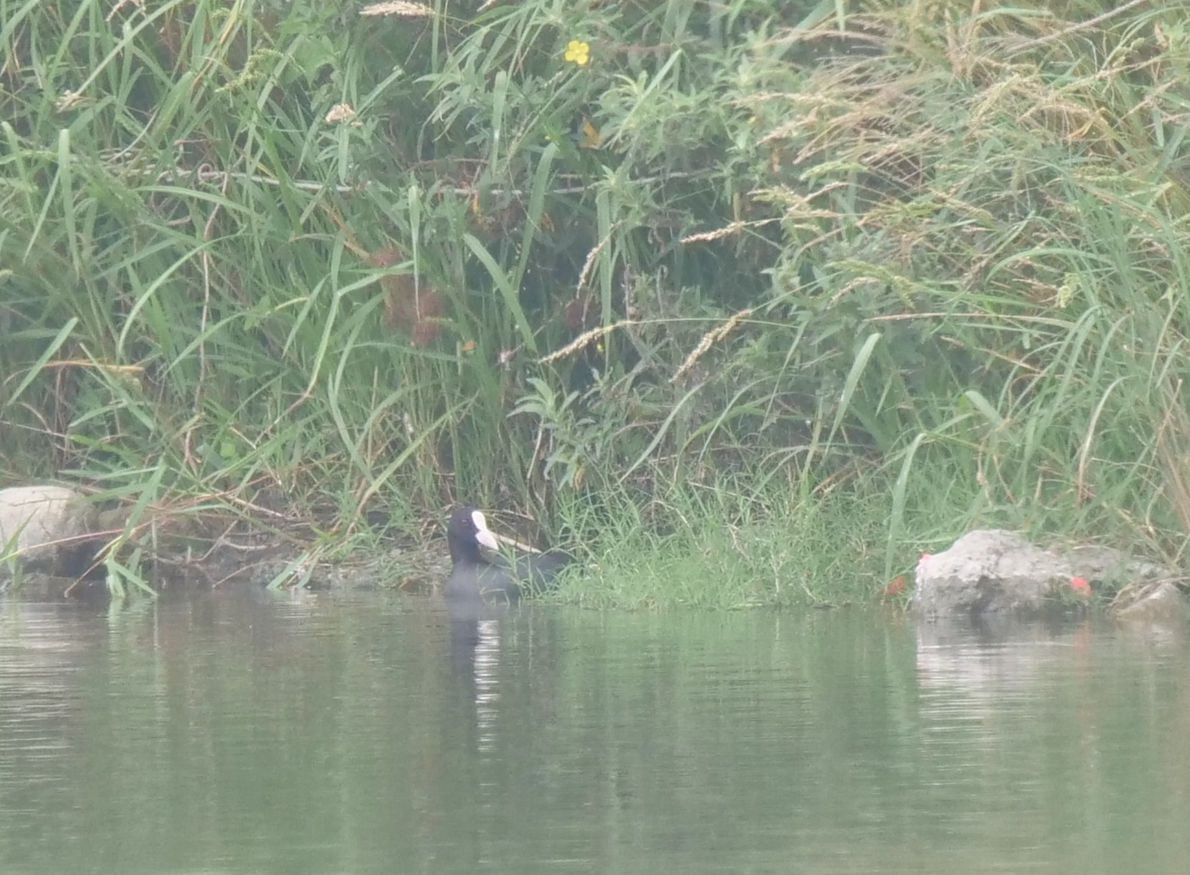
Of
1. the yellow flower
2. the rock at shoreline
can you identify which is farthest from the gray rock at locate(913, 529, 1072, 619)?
the yellow flower

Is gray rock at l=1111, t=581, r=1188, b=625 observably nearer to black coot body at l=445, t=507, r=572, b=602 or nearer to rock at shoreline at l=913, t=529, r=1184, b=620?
rock at shoreline at l=913, t=529, r=1184, b=620

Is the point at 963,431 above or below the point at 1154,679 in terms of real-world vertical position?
above

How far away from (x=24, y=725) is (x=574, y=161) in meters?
3.60

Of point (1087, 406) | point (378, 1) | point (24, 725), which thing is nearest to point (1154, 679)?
point (1087, 406)

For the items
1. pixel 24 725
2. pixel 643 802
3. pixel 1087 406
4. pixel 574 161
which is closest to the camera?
pixel 643 802

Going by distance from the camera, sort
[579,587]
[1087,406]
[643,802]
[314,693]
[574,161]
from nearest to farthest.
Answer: [643,802], [314,693], [1087,406], [579,587], [574,161]

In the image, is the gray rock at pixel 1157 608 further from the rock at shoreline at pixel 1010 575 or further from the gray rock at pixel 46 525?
the gray rock at pixel 46 525

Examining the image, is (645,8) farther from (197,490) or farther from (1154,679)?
(1154,679)

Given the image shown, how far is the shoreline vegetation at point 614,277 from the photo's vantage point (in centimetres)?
686

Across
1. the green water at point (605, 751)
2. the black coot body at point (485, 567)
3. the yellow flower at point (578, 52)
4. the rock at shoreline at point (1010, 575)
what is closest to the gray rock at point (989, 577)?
the rock at shoreline at point (1010, 575)

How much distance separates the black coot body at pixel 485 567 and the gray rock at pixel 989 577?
1.52m

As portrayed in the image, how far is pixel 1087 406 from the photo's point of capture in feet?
21.8

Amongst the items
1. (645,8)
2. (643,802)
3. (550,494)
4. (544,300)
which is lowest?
(643,802)

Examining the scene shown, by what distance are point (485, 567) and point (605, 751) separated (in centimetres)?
314
